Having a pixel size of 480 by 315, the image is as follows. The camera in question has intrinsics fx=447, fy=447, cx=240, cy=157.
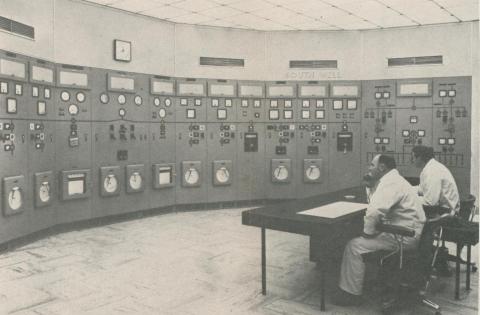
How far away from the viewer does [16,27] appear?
4766 millimetres

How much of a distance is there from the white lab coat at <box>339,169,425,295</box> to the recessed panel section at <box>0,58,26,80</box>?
12.4 feet

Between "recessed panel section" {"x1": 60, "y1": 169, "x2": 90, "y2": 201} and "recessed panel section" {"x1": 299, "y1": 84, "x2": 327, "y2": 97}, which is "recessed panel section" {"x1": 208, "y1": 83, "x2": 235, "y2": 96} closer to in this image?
"recessed panel section" {"x1": 299, "y1": 84, "x2": 327, "y2": 97}

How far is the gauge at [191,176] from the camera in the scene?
278 inches

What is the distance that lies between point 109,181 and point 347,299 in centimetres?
394

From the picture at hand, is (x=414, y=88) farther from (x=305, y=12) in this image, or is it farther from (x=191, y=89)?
(x=191, y=89)

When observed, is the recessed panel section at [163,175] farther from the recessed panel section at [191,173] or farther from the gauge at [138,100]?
the gauge at [138,100]

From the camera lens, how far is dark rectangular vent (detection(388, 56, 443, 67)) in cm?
720

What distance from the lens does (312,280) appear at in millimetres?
3789

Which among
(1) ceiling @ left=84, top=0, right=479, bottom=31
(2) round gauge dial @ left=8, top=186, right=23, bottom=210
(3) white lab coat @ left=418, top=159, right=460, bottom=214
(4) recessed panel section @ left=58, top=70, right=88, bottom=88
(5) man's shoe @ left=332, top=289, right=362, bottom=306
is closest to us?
(5) man's shoe @ left=332, top=289, right=362, bottom=306

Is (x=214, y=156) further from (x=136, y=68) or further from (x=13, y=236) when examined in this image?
(x=13, y=236)

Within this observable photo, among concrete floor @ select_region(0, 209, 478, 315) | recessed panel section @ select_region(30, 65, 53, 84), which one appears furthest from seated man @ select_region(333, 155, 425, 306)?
recessed panel section @ select_region(30, 65, 53, 84)


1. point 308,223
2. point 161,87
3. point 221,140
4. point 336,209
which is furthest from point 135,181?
point 308,223

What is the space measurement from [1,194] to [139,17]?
10.7 ft

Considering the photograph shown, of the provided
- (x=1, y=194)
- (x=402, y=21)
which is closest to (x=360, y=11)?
(x=402, y=21)
